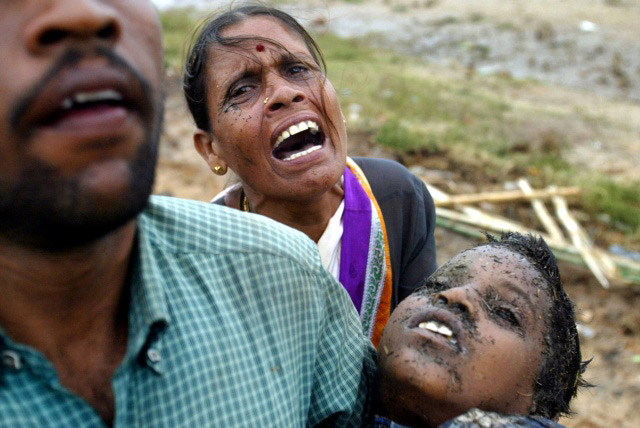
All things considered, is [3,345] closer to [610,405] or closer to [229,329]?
[229,329]

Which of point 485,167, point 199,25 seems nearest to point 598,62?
point 485,167

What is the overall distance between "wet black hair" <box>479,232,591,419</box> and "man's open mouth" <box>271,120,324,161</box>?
0.72m

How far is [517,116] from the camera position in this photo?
8062 mm

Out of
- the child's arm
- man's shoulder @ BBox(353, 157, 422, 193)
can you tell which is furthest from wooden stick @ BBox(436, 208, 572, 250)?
the child's arm

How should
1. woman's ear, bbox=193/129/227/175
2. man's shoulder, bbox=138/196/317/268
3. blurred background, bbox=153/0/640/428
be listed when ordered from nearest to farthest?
man's shoulder, bbox=138/196/317/268 → woman's ear, bbox=193/129/227/175 → blurred background, bbox=153/0/640/428

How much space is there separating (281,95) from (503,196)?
4018mm

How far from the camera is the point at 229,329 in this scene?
4.39 ft

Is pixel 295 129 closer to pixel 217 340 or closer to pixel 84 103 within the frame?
pixel 217 340

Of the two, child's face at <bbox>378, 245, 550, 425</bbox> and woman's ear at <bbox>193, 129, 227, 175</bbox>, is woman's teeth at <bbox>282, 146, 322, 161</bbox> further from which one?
child's face at <bbox>378, 245, 550, 425</bbox>

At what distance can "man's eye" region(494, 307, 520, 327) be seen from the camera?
1.87 metres

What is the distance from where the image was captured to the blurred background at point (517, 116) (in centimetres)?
455

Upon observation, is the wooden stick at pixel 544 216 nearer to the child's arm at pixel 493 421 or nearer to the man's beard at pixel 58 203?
the child's arm at pixel 493 421

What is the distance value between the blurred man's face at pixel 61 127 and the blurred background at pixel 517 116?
5.79 feet

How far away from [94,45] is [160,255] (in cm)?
49
